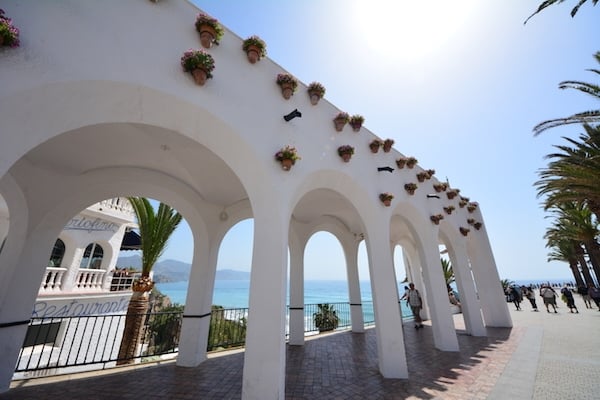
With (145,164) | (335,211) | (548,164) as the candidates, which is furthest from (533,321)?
(145,164)

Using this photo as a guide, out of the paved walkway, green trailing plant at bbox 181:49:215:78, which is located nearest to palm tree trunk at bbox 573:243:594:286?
the paved walkway

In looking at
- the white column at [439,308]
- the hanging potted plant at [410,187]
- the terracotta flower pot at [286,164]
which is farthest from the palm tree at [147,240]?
the white column at [439,308]

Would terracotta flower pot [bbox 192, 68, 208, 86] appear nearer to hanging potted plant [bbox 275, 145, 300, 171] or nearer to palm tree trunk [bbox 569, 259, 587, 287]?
hanging potted plant [bbox 275, 145, 300, 171]

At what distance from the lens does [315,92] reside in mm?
5480

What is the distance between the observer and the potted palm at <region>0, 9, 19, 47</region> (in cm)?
233

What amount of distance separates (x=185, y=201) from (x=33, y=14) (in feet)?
14.7

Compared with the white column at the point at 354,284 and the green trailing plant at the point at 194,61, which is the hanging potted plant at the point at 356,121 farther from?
the white column at the point at 354,284

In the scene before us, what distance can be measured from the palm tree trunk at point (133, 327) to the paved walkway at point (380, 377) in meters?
1.70

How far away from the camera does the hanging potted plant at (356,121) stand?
638cm

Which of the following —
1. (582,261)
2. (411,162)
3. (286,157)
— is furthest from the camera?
(582,261)

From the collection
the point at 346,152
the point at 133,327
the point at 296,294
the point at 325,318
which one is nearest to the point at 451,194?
the point at 346,152

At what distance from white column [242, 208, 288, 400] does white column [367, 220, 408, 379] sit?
2.97 meters

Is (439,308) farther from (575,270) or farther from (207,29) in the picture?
(575,270)

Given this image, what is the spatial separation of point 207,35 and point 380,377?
7.64m
